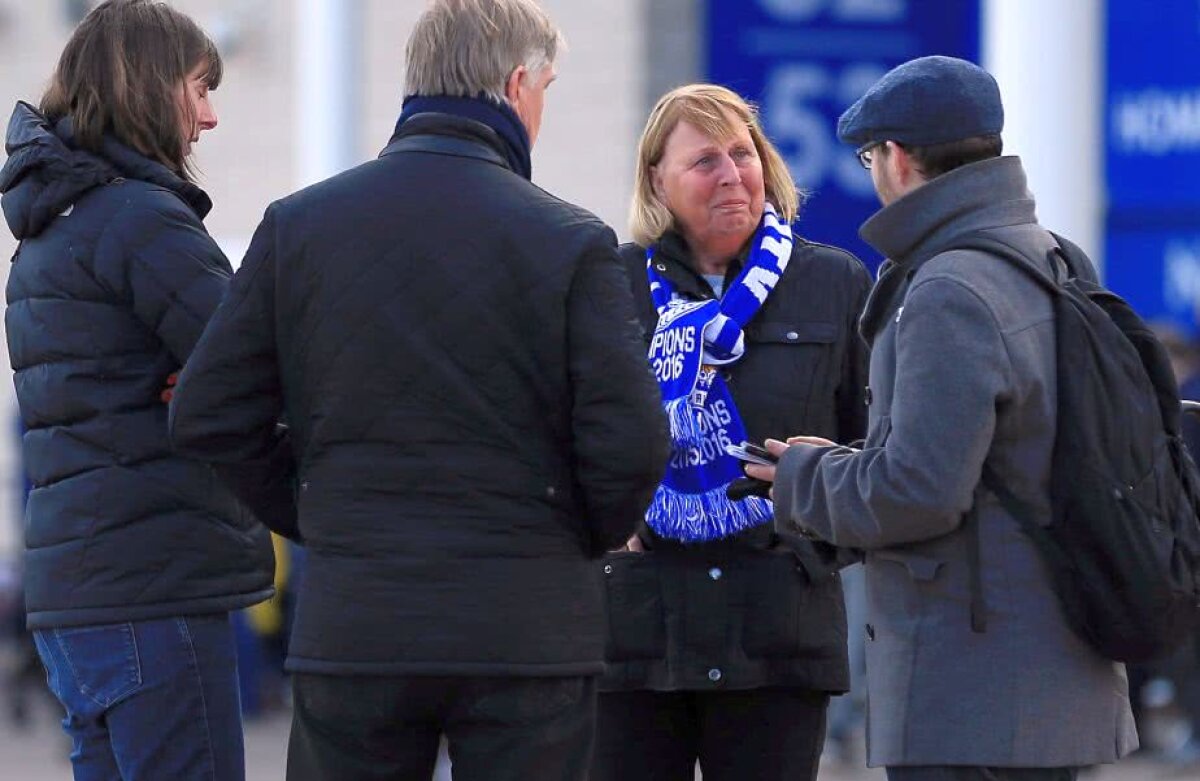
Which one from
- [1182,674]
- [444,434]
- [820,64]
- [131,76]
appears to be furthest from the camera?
[1182,674]

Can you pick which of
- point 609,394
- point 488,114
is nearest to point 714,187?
point 488,114

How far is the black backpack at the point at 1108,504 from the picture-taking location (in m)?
2.97

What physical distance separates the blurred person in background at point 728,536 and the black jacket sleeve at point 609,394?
25.4 inches

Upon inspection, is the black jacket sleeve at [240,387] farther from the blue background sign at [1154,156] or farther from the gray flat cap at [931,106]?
the blue background sign at [1154,156]

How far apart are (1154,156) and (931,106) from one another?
16.9ft

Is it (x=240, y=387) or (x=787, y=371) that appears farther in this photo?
(x=787, y=371)

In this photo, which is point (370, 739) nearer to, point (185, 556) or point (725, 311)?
point (185, 556)

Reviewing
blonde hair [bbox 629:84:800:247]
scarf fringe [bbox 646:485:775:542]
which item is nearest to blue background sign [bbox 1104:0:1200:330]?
blonde hair [bbox 629:84:800:247]

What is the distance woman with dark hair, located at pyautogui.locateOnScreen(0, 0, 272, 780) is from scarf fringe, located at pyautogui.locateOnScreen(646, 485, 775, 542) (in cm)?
70

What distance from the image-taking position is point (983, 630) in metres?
3.03

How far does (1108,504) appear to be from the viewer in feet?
9.73

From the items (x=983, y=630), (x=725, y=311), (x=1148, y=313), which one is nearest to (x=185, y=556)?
(x=725, y=311)

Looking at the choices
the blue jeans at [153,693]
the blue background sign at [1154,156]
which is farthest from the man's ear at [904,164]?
the blue background sign at [1154,156]

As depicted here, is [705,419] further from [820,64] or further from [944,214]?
[820,64]
